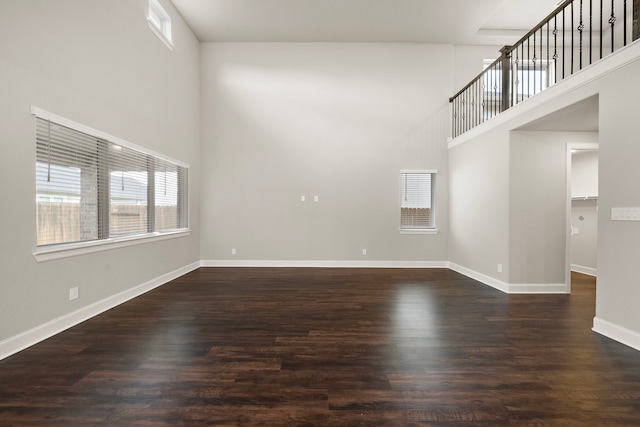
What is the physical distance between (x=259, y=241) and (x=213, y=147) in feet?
7.31

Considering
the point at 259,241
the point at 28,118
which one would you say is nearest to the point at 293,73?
the point at 259,241

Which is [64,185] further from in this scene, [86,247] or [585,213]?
[585,213]

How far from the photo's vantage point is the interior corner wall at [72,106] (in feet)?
8.18

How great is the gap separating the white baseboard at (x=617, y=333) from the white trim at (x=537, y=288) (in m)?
1.43

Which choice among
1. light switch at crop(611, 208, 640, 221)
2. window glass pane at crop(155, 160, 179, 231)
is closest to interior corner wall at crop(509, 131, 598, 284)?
light switch at crop(611, 208, 640, 221)

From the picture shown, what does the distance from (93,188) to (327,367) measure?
10.5 ft

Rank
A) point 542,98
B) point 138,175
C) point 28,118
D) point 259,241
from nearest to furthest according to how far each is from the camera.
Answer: point 28,118 → point 542,98 → point 138,175 → point 259,241

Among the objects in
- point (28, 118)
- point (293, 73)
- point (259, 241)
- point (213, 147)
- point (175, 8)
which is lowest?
point (259, 241)

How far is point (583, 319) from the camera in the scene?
3346 mm

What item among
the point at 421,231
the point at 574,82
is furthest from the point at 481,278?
the point at 574,82

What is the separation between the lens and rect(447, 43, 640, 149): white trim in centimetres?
267

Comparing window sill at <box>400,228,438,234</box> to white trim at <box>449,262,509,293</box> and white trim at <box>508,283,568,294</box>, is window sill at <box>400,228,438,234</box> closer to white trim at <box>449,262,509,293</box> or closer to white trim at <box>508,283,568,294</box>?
white trim at <box>449,262,509,293</box>

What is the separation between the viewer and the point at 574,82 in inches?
127

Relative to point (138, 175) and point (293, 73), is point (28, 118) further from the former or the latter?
point (293, 73)
